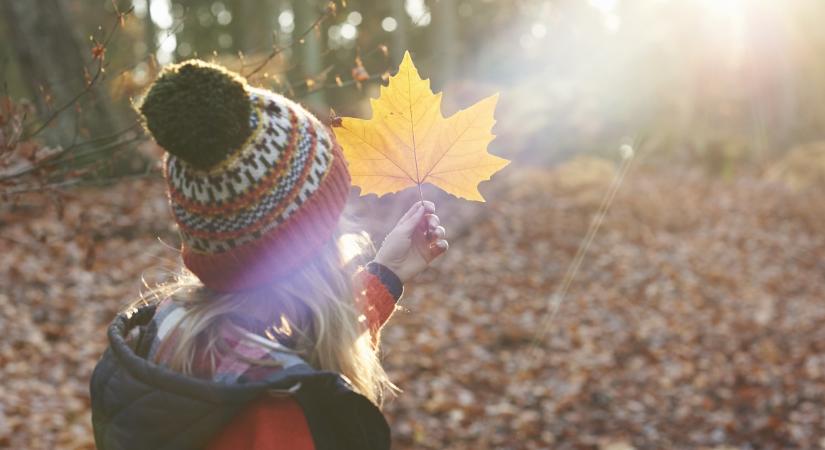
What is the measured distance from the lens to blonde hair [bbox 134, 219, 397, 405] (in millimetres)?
1570

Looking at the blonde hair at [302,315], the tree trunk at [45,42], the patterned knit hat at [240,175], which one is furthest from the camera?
the tree trunk at [45,42]

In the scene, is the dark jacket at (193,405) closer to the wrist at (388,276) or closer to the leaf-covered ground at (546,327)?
the wrist at (388,276)

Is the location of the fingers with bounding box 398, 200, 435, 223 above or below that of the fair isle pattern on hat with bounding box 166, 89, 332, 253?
below

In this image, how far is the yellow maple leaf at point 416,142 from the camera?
5.39 ft

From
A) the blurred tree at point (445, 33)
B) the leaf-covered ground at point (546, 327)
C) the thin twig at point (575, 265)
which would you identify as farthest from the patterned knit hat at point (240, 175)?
the blurred tree at point (445, 33)

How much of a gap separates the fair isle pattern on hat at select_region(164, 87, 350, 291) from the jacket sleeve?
0.76 feet

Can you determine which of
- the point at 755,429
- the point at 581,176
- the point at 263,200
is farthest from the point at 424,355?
the point at 581,176

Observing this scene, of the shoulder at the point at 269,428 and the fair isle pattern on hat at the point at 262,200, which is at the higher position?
the fair isle pattern on hat at the point at 262,200

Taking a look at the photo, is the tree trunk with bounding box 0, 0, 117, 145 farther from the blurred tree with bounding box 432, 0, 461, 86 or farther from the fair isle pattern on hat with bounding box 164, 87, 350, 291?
the blurred tree with bounding box 432, 0, 461, 86

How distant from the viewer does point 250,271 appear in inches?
60.7

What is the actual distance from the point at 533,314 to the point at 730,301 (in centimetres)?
202

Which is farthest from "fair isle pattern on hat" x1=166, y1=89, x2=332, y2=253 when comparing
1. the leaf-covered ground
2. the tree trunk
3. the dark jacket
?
the tree trunk

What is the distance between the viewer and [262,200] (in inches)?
57.7

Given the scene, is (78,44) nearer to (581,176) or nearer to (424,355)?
(424,355)
